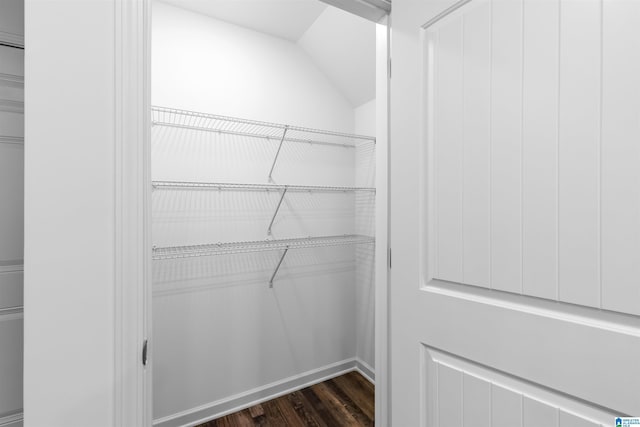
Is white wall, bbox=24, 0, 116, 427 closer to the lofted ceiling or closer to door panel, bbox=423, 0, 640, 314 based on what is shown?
door panel, bbox=423, 0, 640, 314

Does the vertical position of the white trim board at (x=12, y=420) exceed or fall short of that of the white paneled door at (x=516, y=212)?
it falls short

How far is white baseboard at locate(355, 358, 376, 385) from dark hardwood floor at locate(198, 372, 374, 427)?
5 cm

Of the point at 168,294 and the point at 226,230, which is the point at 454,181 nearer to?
the point at 226,230

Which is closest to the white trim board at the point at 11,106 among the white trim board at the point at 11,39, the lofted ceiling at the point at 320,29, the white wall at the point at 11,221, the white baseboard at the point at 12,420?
the white wall at the point at 11,221

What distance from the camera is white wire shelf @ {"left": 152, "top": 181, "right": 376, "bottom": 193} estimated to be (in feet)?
5.33

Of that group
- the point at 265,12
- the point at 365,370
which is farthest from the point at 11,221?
the point at 365,370

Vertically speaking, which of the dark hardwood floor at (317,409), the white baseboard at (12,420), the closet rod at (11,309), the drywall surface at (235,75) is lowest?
the dark hardwood floor at (317,409)

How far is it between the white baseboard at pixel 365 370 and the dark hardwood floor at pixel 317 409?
A: 50 mm

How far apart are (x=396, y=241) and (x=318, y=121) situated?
56.2 inches

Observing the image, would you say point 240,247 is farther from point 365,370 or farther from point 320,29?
point 320,29

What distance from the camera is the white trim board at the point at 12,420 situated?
0.64m

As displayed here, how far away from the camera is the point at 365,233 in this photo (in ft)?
7.33

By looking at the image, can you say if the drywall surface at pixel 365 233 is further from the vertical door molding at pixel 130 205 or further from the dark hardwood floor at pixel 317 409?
the vertical door molding at pixel 130 205

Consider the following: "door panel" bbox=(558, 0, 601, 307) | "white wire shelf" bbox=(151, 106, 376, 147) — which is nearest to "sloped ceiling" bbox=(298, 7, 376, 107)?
"white wire shelf" bbox=(151, 106, 376, 147)
